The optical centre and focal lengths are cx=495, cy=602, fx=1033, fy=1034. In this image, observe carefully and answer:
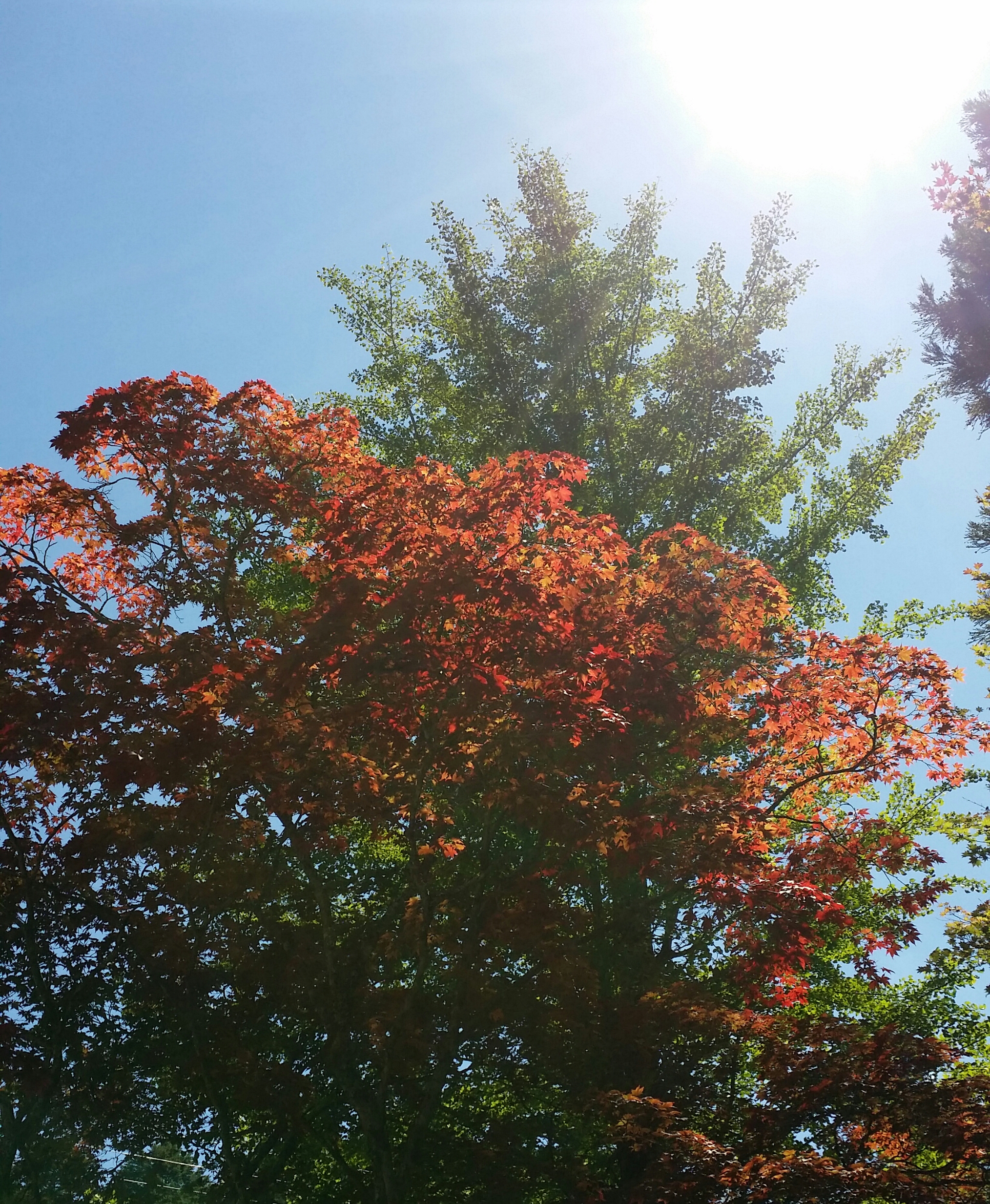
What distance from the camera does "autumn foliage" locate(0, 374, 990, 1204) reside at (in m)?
8.30

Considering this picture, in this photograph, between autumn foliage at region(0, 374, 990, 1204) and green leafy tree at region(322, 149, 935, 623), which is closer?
autumn foliage at region(0, 374, 990, 1204)

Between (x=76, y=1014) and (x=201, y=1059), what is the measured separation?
146cm

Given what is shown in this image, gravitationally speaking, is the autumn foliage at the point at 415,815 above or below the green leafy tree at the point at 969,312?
below

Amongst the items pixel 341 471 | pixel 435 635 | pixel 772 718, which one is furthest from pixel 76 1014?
pixel 772 718

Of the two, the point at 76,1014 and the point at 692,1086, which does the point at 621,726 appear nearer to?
the point at 692,1086

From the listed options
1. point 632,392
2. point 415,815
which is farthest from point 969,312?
point 415,815

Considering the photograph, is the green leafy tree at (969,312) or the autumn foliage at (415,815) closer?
the autumn foliage at (415,815)

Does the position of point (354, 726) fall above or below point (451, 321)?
below

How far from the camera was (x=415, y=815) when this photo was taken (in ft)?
29.7

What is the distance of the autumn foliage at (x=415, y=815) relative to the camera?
27.2 feet

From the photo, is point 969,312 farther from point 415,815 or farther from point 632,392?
point 415,815

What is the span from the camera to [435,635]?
8.96 m

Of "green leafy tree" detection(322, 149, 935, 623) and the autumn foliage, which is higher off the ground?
"green leafy tree" detection(322, 149, 935, 623)

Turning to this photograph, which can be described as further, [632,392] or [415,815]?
[632,392]
